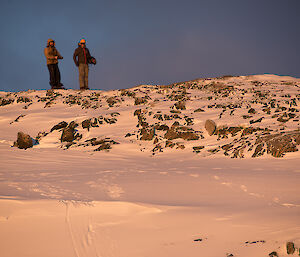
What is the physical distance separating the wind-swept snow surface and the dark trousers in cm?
632

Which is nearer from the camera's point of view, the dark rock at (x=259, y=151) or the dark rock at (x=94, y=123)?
the dark rock at (x=259, y=151)

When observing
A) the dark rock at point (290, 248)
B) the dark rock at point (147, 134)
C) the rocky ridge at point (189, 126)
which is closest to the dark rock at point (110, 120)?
the rocky ridge at point (189, 126)

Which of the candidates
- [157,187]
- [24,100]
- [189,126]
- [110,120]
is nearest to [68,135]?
[110,120]

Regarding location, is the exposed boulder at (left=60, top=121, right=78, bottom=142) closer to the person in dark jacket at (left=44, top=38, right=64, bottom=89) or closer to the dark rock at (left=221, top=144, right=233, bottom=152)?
the dark rock at (left=221, top=144, right=233, bottom=152)

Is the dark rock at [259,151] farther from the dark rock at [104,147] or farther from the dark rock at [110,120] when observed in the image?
the dark rock at [110,120]

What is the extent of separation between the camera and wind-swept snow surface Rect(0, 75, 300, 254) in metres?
1.78

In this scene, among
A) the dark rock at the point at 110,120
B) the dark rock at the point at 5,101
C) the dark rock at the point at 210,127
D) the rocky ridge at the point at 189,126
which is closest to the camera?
the rocky ridge at the point at 189,126

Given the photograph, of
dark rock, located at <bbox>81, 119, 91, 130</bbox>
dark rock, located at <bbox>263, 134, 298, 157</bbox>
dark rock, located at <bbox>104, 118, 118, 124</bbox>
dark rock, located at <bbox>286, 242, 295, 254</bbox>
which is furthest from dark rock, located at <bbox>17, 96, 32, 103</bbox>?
dark rock, located at <bbox>286, 242, 295, 254</bbox>

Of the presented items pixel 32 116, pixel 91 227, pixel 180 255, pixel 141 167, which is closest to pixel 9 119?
pixel 32 116

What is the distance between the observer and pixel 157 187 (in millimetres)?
3002

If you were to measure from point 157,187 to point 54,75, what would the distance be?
39.8ft

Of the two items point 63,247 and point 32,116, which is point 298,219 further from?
point 32,116

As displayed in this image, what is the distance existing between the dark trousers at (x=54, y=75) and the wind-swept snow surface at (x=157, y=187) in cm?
632

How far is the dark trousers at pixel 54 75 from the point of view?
13.3 m
